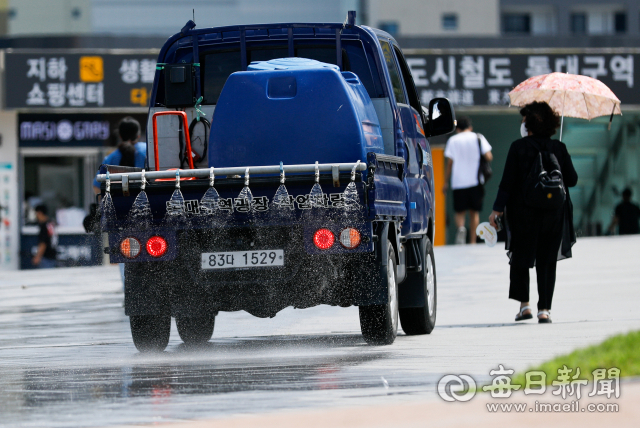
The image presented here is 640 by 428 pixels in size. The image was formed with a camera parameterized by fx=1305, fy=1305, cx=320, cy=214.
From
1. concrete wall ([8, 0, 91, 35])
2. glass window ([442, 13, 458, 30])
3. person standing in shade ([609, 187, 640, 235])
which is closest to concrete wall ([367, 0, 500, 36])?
glass window ([442, 13, 458, 30])

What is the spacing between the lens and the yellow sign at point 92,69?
2386 cm

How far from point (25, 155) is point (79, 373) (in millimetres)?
18837

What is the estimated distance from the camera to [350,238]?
27.4 ft

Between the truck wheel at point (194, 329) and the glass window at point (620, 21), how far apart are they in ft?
165

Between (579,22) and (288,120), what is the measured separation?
170 feet

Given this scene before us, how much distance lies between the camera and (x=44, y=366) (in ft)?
28.3

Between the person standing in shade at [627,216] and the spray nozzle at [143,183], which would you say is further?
the person standing in shade at [627,216]

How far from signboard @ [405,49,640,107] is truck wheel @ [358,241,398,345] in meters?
15.5

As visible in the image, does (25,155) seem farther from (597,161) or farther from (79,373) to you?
(79,373)

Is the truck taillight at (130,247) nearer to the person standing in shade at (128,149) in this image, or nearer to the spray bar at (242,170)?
the spray bar at (242,170)

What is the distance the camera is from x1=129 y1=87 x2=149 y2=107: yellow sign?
24047 millimetres

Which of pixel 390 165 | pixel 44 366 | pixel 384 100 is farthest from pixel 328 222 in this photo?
pixel 44 366

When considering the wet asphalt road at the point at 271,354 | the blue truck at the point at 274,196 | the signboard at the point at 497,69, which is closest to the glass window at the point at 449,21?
the signboard at the point at 497,69

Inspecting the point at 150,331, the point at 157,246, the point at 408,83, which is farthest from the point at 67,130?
the point at 157,246
